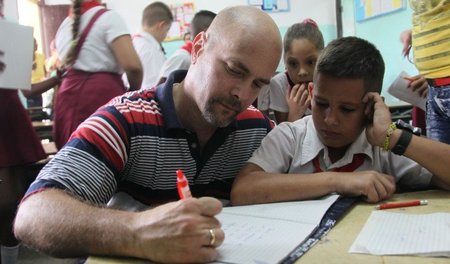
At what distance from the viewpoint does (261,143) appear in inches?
49.1

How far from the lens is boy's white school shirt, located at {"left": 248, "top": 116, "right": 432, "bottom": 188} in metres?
1.19

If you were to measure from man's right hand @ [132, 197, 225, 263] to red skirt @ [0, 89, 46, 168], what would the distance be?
129 centimetres

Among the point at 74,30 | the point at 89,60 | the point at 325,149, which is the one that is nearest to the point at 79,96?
the point at 89,60

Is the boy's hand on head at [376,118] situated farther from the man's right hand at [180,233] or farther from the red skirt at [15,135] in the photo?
the red skirt at [15,135]

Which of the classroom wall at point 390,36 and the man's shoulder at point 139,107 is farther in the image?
the classroom wall at point 390,36

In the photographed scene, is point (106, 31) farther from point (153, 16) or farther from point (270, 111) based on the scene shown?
point (153, 16)

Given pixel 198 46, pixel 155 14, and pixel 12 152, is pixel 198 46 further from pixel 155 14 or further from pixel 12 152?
pixel 155 14

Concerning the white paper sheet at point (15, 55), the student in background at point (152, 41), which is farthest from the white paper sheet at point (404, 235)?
the student in background at point (152, 41)

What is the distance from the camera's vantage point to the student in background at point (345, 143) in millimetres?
1095

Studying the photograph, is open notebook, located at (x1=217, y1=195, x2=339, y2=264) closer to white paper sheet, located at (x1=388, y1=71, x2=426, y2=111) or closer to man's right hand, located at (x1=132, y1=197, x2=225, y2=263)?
man's right hand, located at (x1=132, y1=197, x2=225, y2=263)

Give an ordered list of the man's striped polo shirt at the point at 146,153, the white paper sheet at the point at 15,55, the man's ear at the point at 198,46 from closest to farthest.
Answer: the man's striped polo shirt at the point at 146,153, the man's ear at the point at 198,46, the white paper sheet at the point at 15,55

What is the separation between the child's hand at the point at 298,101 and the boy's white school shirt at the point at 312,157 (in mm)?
657

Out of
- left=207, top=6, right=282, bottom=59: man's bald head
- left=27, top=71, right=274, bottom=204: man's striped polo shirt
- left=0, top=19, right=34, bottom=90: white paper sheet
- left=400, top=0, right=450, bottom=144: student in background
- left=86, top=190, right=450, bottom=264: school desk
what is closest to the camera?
left=86, top=190, right=450, bottom=264: school desk

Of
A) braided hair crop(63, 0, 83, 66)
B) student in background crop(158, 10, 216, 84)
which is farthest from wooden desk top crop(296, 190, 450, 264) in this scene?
student in background crop(158, 10, 216, 84)
